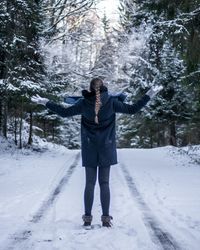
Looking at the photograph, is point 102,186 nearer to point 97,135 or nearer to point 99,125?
point 97,135

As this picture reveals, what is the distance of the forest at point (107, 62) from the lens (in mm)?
16016

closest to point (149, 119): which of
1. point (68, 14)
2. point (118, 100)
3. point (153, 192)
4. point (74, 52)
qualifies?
point (68, 14)

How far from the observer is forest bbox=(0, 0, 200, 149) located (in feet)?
52.5

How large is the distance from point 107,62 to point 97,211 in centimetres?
3606

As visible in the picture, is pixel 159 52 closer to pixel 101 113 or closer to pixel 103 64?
pixel 103 64

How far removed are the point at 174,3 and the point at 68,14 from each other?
19098mm

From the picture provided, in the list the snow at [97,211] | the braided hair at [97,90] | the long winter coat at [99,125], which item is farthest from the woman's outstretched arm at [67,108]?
the snow at [97,211]

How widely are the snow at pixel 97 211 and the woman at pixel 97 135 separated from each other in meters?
0.47

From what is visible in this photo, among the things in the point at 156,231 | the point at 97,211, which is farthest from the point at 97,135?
the point at 97,211

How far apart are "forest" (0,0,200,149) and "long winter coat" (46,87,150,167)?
1.61 meters

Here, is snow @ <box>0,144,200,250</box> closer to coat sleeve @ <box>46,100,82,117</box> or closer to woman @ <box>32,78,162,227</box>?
woman @ <box>32,78,162,227</box>

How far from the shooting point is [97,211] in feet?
24.7

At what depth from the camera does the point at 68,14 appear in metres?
32.3

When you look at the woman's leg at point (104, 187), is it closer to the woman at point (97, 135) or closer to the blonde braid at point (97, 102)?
the woman at point (97, 135)
